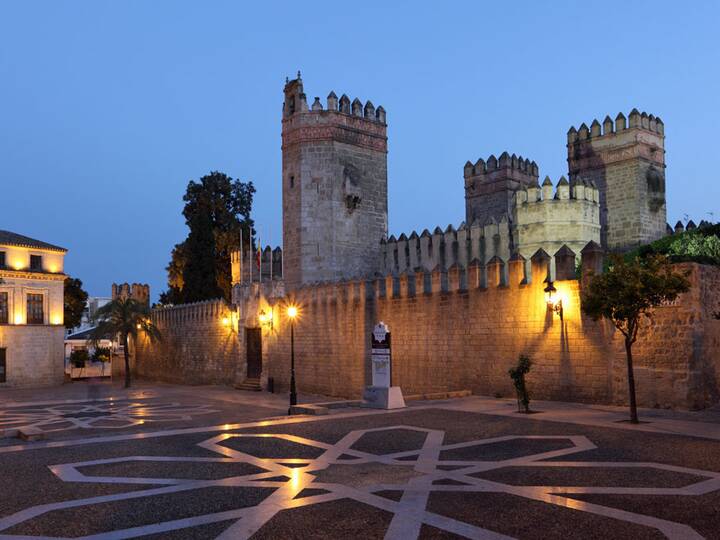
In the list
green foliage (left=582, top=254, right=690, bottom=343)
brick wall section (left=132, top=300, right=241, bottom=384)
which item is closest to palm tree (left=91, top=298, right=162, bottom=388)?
brick wall section (left=132, top=300, right=241, bottom=384)

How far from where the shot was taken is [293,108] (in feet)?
103

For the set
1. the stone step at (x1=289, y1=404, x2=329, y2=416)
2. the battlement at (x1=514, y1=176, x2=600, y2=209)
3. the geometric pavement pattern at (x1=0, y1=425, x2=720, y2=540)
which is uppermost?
the battlement at (x1=514, y1=176, x2=600, y2=209)

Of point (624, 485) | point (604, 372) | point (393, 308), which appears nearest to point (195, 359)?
point (393, 308)

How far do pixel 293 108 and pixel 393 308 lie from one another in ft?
41.4

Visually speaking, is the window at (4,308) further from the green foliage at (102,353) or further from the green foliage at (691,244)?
the green foliage at (691,244)

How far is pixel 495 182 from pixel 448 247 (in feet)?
34.7

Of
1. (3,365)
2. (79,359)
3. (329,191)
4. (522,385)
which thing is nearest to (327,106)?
(329,191)

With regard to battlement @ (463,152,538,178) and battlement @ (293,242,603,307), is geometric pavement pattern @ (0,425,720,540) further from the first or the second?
battlement @ (463,152,538,178)

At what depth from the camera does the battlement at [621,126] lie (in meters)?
34.7

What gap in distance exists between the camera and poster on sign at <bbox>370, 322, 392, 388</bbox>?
16828 mm

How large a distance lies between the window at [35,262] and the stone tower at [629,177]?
2926 centimetres

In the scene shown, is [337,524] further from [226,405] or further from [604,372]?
[226,405]

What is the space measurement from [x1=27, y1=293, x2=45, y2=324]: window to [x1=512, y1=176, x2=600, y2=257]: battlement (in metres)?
26.9

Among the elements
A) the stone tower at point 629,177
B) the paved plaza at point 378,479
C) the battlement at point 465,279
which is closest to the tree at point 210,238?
the battlement at point 465,279
